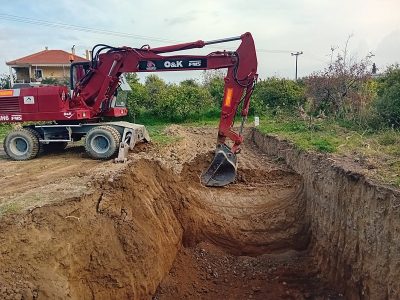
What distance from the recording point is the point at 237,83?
9.35m

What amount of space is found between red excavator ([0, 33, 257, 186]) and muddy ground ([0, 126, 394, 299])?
0.51 m

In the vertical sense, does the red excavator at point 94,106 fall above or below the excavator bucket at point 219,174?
above

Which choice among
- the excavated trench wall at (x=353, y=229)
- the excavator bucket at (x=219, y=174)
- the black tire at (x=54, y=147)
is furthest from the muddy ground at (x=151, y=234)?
the black tire at (x=54, y=147)

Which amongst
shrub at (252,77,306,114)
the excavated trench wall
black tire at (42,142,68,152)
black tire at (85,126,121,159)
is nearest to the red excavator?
black tire at (85,126,121,159)

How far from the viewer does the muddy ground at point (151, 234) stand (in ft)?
18.5

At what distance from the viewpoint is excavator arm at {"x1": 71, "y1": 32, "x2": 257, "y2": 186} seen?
9.33m

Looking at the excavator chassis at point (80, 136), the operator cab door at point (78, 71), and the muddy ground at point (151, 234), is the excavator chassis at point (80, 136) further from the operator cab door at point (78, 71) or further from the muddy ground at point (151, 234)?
the operator cab door at point (78, 71)

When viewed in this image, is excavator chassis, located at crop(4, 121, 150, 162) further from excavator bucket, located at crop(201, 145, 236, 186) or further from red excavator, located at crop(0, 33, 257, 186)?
excavator bucket, located at crop(201, 145, 236, 186)

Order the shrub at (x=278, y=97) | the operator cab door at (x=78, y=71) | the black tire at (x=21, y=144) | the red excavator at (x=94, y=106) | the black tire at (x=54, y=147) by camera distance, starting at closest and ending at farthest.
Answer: the red excavator at (x=94, y=106)
the black tire at (x=21, y=144)
the operator cab door at (x=78, y=71)
the black tire at (x=54, y=147)
the shrub at (x=278, y=97)

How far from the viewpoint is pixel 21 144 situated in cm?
1130

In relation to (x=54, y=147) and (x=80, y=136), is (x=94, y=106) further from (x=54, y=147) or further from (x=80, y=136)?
(x=54, y=147)

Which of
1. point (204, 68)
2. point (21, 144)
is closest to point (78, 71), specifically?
point (21, 144)

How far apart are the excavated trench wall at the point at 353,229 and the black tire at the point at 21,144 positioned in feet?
23.6

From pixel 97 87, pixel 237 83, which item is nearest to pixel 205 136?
pixel 97 87
